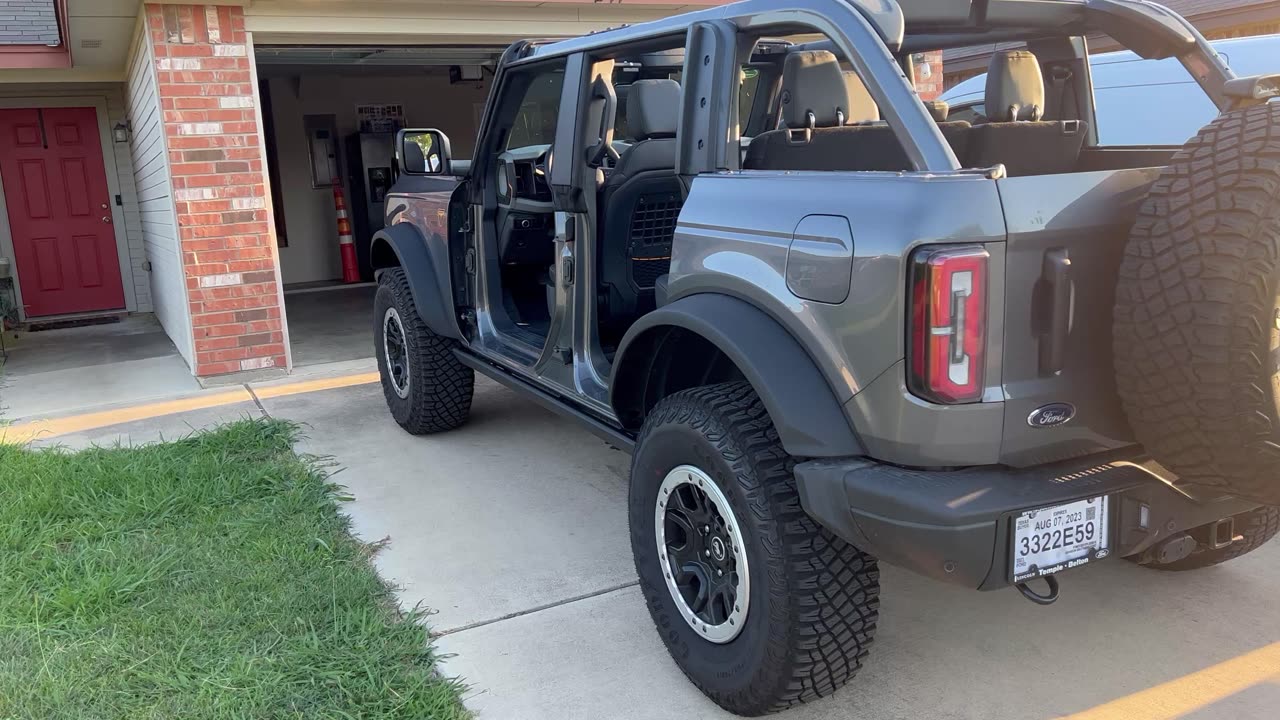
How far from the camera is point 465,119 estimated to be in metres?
13.0

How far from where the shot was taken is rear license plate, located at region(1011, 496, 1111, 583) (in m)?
2.00

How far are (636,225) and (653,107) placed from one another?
0.69 m

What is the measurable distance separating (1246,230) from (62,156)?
36.3 feet

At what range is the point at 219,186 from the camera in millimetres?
6430

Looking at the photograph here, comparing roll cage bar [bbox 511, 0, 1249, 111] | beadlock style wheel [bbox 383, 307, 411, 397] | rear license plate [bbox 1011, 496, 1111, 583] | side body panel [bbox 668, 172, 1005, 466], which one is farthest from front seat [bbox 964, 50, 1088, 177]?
beadlock style wheel [bbox 383, 307, 411, 397]

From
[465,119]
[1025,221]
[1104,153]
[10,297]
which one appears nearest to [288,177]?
[465,119]

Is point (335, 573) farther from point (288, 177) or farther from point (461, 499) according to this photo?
point (288, 177)

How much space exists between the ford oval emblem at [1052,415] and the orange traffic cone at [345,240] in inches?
444

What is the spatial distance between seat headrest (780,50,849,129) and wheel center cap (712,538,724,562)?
3.80 feet

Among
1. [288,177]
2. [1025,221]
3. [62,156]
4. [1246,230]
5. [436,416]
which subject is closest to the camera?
[1246,230]

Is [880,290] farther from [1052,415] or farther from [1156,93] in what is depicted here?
[1156,93]

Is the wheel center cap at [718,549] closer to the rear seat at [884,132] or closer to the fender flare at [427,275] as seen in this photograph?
the rear seat at [884,132]

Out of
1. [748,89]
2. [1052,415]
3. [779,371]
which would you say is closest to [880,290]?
[779,371]

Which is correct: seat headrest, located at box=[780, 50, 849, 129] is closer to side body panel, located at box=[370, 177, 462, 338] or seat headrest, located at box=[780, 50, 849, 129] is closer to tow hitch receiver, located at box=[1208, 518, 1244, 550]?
tow hitch receiver, located at box=[1208, 518, 1244, 550]
